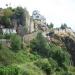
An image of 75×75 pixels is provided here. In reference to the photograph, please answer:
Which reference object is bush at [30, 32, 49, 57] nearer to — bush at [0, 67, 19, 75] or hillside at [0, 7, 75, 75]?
hillside at [0, 7, 75, 75]

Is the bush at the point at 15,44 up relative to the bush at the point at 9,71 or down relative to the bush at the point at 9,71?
up

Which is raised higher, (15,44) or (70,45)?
(15,44)

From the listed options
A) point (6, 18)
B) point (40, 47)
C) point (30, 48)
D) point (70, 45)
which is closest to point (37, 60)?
point (30, 48)

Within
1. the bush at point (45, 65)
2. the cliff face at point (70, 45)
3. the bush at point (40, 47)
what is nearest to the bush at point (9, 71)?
the bush at point (45, 65)

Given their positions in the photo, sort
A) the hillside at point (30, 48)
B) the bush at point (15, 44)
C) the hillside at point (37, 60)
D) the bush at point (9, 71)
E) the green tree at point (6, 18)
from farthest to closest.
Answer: the green tree at point (6, 18) < the bush at point (15, 44) < the hillside at point (30, 48) < the hillside at point (37, 60) < the bush at point (9, 71)

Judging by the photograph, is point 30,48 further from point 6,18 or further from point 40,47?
point 6,18

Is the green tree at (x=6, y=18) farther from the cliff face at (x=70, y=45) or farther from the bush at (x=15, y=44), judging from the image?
the cliff face at (x=70, y=45)

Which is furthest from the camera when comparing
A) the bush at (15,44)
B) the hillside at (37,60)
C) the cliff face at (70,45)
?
the cliff face at (70,45)

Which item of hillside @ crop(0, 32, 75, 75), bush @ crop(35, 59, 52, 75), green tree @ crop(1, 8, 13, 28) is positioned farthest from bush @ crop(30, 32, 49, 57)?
green tree @ crop(1, 8, 13, 28)

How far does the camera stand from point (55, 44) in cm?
6078

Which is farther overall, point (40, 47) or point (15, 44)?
point (40, 47)

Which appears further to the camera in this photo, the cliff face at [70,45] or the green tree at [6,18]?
the cliff face at [70,45]

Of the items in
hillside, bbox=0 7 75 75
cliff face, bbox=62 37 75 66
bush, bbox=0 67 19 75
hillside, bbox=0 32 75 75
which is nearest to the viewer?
bush, bbox=0 67 19 75

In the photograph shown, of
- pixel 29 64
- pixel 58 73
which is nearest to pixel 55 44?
pixel 58 73
